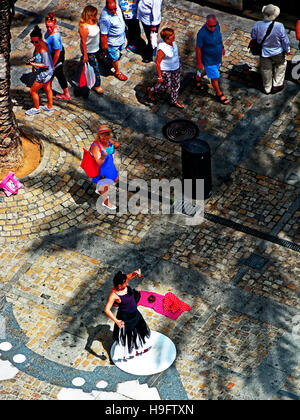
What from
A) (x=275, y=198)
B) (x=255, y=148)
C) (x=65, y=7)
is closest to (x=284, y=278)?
(x=275, y=198)

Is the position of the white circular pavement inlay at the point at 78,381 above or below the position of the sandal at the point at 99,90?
below

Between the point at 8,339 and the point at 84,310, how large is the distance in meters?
1.23

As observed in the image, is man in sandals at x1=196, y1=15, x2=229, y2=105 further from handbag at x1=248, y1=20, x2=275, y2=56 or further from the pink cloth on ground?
the pink cloth on ground

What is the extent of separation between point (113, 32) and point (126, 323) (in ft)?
21.9

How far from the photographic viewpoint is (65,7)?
61.0ft

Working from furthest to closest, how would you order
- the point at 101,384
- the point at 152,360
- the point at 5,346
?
the point at 5,346, the point at 152,360, the point at 101,384

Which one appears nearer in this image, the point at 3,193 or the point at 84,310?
the point at 84,310

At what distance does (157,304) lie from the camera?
43.0 feet

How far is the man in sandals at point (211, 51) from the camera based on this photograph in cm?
1571

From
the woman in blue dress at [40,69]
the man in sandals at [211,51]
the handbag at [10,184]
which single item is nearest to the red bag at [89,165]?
the handbag at [10,184]

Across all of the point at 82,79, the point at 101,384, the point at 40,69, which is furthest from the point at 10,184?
the point at 101,384

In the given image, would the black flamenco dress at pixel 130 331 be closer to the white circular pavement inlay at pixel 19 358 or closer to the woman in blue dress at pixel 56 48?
the white circular pavement inlay at pixel 19 358

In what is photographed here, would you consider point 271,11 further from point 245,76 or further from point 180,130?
point 180,130

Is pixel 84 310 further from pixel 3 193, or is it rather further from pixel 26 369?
pixel 3 193
